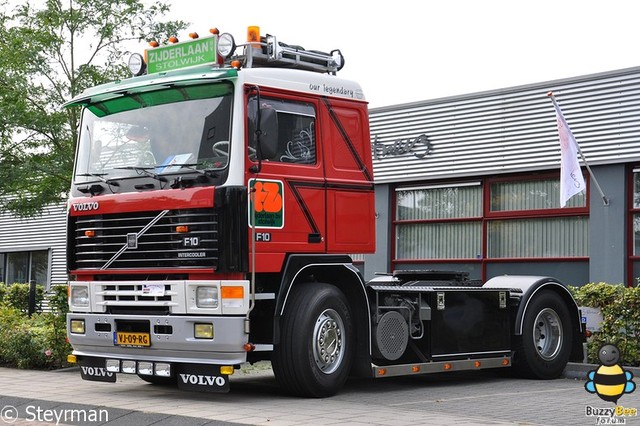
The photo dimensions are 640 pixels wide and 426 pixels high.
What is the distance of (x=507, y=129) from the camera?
21.0 m

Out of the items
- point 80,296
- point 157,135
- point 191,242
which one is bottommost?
point 80,296

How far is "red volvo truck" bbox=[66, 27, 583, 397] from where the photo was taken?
10.5 m

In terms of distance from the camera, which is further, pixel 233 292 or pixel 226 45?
pixel 226 45

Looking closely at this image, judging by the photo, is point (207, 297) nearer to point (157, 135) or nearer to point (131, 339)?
point (131, 339)

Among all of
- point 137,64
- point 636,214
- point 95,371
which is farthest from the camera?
point 636,214

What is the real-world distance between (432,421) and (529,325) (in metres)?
4.66

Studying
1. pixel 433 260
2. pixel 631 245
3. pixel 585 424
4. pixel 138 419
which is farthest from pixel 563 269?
pixel 138 419

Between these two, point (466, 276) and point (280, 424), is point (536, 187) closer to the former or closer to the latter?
point (466, 276)

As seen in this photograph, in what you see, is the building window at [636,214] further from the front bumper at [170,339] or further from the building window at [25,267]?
the building window at [25,267]

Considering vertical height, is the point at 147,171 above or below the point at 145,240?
above

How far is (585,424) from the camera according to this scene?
928cm

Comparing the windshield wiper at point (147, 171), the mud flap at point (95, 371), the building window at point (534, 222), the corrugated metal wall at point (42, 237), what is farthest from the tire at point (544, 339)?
the corrugated metal wall at point (42, 237)

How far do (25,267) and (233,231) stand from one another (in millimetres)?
27486

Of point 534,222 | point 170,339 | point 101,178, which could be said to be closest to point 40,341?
point 101,178
